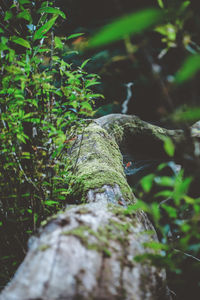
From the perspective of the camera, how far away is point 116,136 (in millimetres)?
4023

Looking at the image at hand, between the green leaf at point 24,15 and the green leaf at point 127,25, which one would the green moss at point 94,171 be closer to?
the green leaf at point 24,15

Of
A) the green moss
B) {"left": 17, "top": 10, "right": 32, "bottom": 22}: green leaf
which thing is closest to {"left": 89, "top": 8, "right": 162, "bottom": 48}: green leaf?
{"left": 17, "top": 10, "right": 32, "bottom": 22}: green leaf

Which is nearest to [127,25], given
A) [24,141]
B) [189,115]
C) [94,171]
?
[189,115]

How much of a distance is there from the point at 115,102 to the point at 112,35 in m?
A: 8.38

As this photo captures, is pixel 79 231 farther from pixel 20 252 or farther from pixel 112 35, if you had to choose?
pixel 20 252

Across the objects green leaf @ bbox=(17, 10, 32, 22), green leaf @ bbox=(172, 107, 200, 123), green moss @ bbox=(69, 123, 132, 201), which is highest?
green leaf @ bbox=(17, 10, 32, 22)

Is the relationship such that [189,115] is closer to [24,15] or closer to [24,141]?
[24,141]

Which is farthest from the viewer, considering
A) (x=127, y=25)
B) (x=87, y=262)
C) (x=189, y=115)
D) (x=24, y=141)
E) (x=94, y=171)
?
(x=94, y=171)

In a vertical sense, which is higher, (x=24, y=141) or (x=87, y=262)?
(x=24, y=141)

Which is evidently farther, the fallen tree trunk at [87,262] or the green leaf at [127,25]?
the fallen tree trunk at [87,262]

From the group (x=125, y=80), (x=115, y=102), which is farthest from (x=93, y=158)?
(x=125, y=80)

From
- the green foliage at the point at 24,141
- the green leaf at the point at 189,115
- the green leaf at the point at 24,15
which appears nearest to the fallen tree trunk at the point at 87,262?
the green leaf at the point at 189,115

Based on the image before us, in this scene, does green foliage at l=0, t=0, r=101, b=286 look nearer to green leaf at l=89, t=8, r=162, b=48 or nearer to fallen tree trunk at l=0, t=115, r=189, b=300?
fallen tree trunk at l=0, t=115, r=189, b=300

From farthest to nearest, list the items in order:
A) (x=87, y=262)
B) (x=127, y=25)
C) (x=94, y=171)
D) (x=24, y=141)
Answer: (x=94, y=171)
(x=24, y=141)
(x=87, y=262)
(x=127, y=25)
